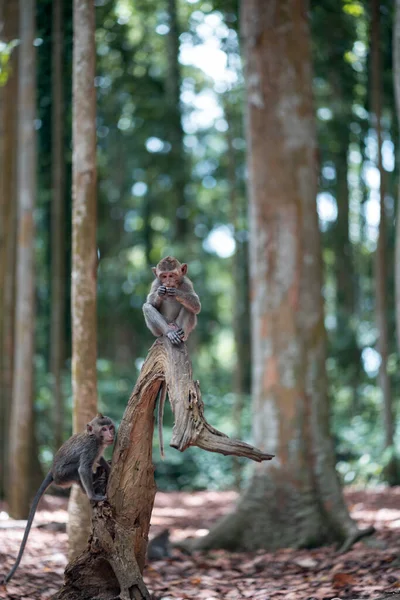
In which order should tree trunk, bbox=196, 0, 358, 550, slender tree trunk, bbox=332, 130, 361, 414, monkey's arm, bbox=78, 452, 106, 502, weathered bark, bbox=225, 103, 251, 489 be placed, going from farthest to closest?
slender tree trunk, bbox=332, 130, 361, 414 < weathered bark, bbox=225, 103, 251, 489 < tree trunk, bbox=196, 0, 358, 550 < monkey's arm, bbox=78, 452, 106, 502

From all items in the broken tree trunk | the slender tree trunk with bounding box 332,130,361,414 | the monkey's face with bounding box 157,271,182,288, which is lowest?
the broken tree trunk

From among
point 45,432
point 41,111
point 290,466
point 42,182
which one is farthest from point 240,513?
point 42,182

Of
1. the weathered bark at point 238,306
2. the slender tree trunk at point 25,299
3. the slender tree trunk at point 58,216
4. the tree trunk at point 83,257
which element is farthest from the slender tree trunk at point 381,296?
the tree trunk at point 83,257

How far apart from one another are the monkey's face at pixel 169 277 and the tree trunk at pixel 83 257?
1.43m

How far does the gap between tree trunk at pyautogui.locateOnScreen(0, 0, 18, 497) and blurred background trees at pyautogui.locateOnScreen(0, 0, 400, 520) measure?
0.02m

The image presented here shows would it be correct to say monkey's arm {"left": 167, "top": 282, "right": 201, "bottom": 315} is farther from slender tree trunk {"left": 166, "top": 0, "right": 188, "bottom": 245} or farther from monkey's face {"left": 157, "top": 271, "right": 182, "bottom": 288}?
slender tree trunk {"left": 166, "top": 0, "right": 188, "bottom": 245}

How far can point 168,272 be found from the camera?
524 cm

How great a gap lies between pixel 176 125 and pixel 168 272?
1265cm

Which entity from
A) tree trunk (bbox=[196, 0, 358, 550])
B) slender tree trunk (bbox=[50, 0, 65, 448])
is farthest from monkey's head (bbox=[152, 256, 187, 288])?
slender tree trunk (bbox=[50, 0, 65, 448])

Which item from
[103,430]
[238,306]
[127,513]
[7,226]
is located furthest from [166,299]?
[238,306]

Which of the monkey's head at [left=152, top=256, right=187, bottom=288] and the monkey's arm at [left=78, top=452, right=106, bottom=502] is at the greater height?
the monkey's head at [left=152, top=256, right=187, bottom=288]

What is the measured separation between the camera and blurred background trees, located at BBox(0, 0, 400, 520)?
11.9 metres

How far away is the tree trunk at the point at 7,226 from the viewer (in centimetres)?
1094

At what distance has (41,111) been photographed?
12.9 meters
